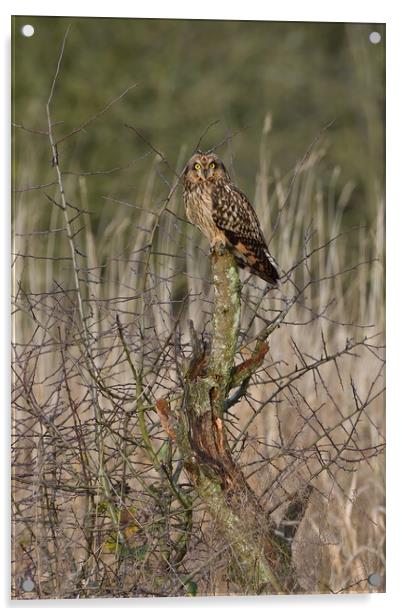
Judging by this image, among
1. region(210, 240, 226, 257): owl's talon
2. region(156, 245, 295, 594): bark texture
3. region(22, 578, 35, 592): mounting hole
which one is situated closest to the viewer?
region(156, 245, 295, 594): bark texture

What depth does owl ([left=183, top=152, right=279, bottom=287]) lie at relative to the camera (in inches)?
156

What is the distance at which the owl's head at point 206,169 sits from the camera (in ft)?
13.4

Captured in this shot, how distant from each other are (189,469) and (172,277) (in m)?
0.65

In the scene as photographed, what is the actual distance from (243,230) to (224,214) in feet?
0.26

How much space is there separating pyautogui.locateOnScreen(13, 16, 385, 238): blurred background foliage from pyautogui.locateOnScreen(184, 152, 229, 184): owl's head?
1.29 ft

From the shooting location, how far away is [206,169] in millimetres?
4090

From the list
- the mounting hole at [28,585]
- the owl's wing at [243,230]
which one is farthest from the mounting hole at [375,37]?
the mounting hole at [28,585]

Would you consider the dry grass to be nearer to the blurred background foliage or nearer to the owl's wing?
the owl's wing

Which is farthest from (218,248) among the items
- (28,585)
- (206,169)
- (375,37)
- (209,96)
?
(209,96)

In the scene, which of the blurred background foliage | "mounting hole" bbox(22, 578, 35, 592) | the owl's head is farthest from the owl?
"mounting hole" bbox(22, 578, 35, 592)

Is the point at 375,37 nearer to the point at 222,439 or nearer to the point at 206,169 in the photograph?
the point at 206,169

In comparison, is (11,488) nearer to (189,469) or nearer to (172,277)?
(189,469)

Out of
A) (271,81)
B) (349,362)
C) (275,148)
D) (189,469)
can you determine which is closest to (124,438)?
(189,469)

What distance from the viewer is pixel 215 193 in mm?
4035
